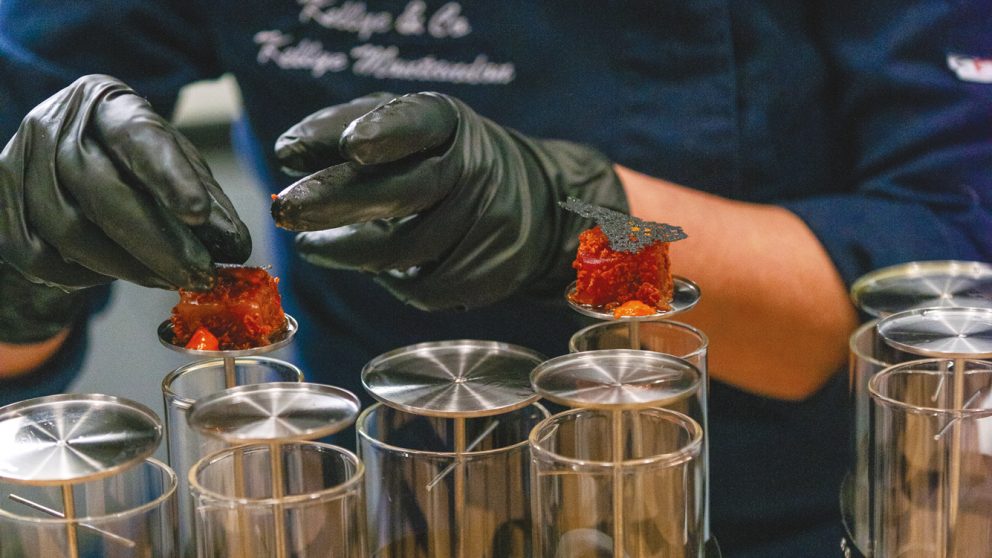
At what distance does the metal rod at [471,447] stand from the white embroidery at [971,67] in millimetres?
790

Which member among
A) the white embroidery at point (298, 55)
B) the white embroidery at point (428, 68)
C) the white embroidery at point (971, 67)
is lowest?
the white embroidery at point (971, 67)

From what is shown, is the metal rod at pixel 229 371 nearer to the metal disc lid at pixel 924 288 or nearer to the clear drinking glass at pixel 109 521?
the clear drinking glass at pixel 109 521

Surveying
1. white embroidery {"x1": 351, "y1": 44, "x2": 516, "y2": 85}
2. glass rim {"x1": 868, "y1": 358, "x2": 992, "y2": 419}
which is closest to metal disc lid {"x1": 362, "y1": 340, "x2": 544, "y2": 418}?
glass rim {"x1": 868, "y1": 358, "x2": 992, "y2": 419}

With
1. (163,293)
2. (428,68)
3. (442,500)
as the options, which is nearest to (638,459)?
(442,500)

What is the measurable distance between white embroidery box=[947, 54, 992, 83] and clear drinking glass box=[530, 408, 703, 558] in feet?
2.41

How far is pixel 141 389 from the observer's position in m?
1.91

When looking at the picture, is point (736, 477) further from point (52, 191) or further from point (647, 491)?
point (52, 191)

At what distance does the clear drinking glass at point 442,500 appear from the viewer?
707 mm

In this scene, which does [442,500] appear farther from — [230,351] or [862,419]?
[862,419]

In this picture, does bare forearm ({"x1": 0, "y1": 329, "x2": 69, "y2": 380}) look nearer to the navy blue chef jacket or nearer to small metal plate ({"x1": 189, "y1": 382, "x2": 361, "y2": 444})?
the navy blue chef jacket

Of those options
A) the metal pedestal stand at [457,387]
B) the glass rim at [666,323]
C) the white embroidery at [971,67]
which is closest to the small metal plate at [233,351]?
the metal pedestal stand at [457,387]

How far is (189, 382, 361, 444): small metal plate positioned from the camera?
0.62 metres

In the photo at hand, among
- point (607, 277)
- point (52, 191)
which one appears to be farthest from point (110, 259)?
point (607, 277)

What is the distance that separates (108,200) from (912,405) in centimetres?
61
